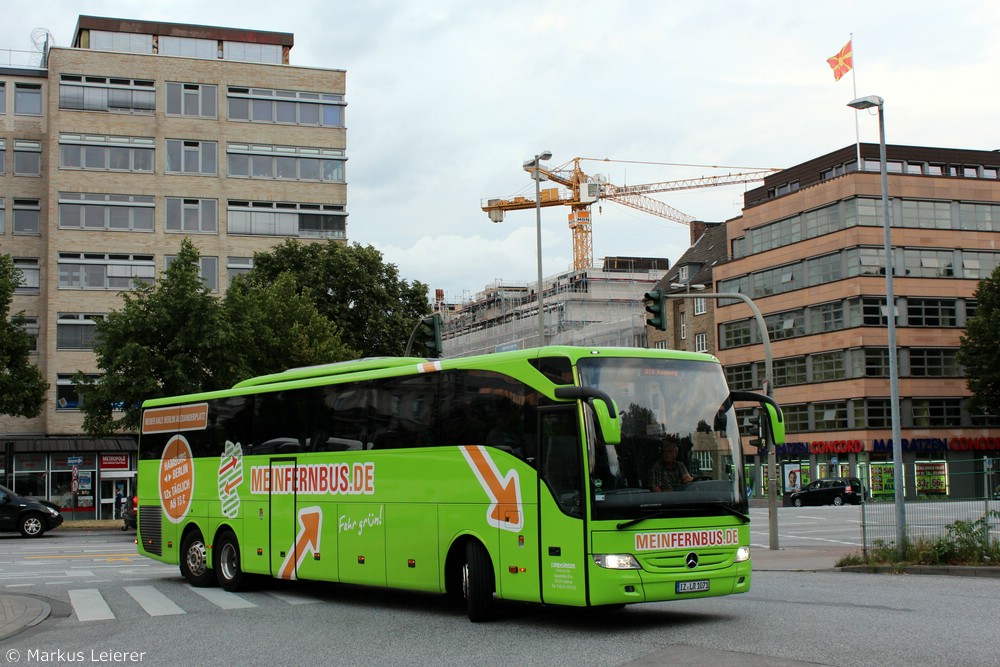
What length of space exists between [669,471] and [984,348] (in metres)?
Answer: 55.5

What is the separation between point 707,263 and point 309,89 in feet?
113

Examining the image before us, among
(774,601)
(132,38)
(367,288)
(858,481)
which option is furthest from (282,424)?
(132,38)

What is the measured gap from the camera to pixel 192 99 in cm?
6050

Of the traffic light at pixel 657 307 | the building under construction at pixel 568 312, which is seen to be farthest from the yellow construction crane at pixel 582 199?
the traffic light at pixel 657 307

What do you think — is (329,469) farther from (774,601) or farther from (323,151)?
(323,151)

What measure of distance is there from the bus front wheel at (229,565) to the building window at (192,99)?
4586 centimetres

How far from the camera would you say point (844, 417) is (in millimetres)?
68562

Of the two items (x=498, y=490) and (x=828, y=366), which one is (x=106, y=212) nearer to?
(x=828, y=366)

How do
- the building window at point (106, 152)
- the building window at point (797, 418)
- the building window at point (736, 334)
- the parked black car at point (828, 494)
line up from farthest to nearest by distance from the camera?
the building window at point (736, 334), the building window at point (797, 418), the building window at point (106, 152), the parked black car at point (828, 494)

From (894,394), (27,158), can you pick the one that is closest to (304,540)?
(894,394)

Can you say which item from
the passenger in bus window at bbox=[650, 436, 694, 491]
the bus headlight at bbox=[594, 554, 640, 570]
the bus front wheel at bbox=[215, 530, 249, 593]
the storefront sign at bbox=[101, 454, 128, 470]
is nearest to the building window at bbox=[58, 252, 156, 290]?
the storefront sign at bbox=[101, 454, 128, 470]

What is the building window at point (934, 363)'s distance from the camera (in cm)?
6888

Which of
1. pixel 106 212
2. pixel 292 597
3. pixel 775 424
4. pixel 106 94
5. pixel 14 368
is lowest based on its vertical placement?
pixel 292 597

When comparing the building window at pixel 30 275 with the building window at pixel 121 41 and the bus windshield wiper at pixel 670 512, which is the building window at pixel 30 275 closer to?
the building window at pixel 121 41
